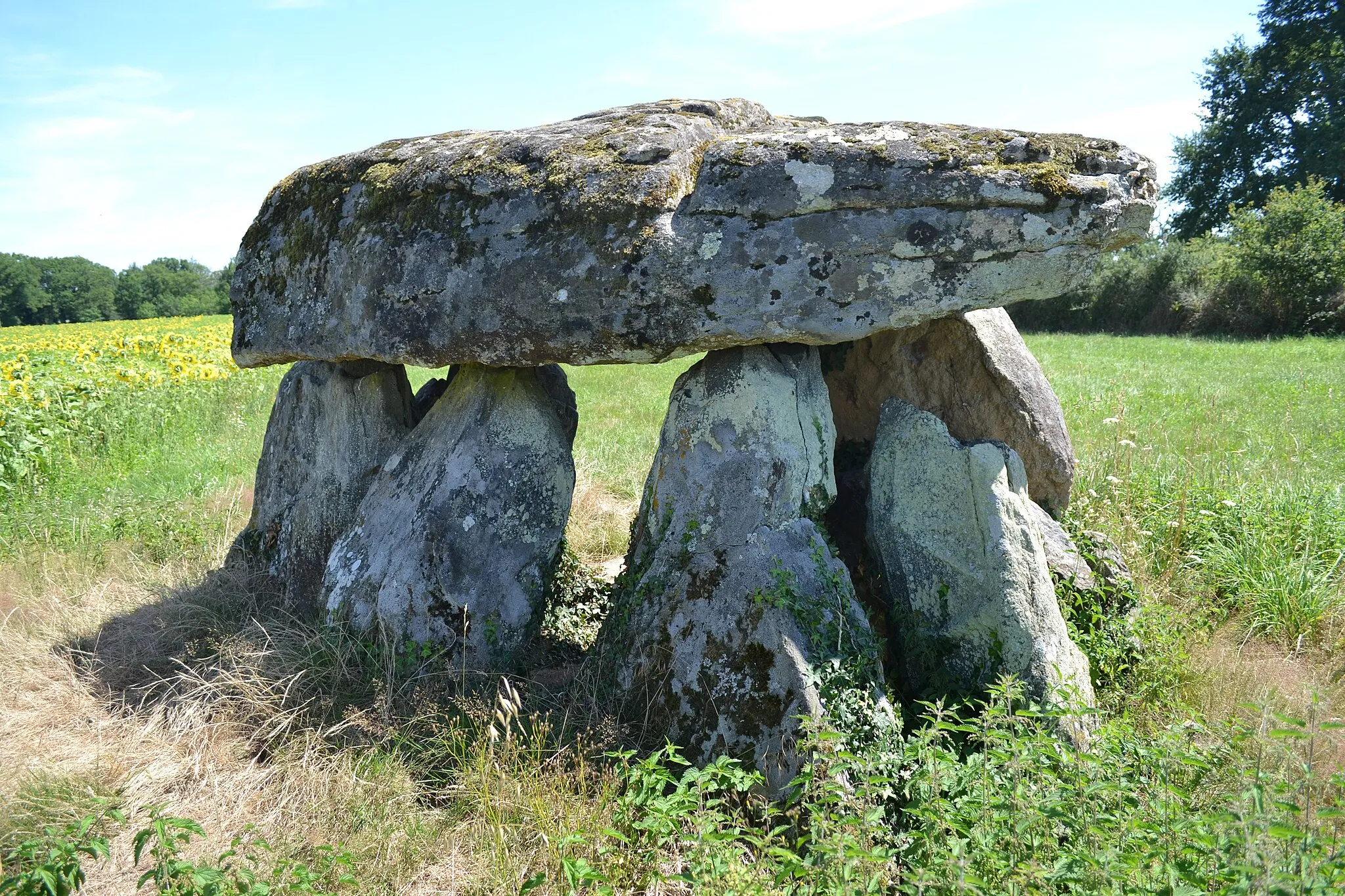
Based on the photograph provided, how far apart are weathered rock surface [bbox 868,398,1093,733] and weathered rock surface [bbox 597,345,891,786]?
42 cm

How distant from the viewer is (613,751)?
3.79m

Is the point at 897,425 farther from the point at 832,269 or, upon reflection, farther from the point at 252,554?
the point at 252,554

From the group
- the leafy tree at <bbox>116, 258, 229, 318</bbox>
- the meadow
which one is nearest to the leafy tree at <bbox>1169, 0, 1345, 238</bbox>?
the meadow

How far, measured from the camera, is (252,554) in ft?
19.5

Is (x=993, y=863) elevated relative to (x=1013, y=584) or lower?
lower

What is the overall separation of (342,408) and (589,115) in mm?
2398

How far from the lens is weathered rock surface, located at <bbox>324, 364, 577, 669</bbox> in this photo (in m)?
4.73

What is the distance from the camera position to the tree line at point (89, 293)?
49.9m

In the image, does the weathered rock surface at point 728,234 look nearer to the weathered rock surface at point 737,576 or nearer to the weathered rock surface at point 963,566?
the weathered rock surface at point 737,576

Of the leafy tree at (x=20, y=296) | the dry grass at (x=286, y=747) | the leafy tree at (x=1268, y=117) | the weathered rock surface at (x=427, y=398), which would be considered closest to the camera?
the dry grass at (x=286, y=747)

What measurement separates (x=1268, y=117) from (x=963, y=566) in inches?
1494

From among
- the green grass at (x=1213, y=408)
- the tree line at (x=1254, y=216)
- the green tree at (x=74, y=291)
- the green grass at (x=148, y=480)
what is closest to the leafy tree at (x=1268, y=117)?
the tree line at (x=1254, y=216)

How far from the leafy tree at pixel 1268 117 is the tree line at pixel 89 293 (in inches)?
1832

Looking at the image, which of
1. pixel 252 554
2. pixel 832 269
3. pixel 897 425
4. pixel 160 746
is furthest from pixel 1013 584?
pixel 252 554
